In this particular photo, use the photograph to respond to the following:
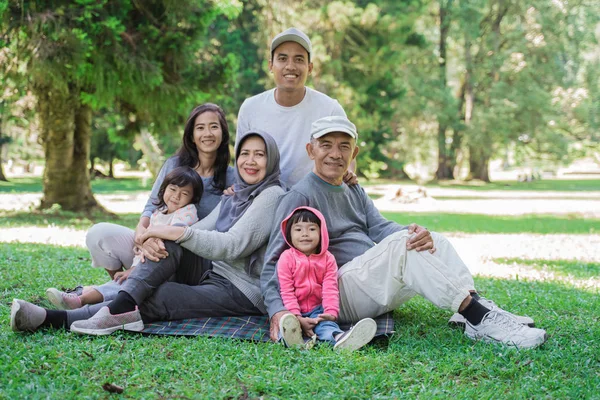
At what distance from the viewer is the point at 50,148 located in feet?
43.0

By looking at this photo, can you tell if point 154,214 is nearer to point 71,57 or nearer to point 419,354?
point 419,354

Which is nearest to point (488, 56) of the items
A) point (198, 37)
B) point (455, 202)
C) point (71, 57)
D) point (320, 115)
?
point (455, 202)

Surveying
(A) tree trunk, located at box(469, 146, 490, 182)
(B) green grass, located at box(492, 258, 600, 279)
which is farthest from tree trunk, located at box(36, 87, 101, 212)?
(A) tree trunk, located at box(469, 146, 490, 182)

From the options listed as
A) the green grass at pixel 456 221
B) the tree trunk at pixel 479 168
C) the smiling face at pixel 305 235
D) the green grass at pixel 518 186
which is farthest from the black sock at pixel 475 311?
the tree trunk at pixel 479 168

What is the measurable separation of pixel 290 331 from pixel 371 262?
2.27 feet

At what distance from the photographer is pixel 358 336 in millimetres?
3881

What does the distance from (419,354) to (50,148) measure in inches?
434

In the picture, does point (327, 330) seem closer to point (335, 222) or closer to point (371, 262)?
point (371, 262)

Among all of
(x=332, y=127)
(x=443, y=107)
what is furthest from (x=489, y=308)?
(x=443, y=107)

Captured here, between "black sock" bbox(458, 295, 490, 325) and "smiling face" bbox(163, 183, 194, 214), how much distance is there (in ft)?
7.11

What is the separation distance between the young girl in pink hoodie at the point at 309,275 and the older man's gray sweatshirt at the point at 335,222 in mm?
86

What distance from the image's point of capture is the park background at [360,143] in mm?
3523

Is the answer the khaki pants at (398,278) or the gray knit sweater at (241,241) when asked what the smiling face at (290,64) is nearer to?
the gray knit sweater at (241,241)

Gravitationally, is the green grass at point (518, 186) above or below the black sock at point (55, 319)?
below
